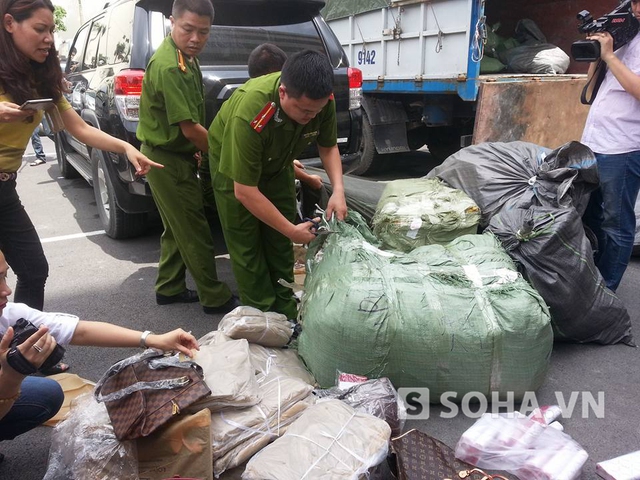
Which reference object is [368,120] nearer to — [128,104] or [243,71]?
[243,71]

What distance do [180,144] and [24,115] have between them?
860 mm

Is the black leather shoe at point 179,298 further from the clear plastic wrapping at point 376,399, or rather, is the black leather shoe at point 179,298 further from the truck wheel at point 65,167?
the truck wheel at point 65,167

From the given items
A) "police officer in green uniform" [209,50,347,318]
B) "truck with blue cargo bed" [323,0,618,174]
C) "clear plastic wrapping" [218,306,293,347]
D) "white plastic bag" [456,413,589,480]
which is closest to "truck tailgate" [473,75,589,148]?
"truck with blue cargo bed" [323,0,618,174]

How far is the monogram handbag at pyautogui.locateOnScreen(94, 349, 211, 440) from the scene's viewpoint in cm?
160

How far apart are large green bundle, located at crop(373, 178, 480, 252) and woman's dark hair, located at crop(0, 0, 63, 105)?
1753mm

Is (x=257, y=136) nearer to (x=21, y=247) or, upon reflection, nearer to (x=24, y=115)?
(x=24, y=115)

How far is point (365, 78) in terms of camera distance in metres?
6.06

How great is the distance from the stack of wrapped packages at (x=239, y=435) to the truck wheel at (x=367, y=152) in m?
4.41

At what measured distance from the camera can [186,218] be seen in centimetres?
284

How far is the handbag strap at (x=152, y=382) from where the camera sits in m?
1.66

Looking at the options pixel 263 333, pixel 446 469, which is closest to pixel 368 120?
pixel 263 333

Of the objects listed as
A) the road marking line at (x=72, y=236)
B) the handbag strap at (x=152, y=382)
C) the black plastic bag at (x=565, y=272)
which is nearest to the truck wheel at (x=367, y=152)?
the road marking line at (x=72, y=236)

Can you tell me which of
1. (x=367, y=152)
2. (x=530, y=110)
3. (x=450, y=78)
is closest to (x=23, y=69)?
(x=450, y=78)

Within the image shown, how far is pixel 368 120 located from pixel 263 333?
4273 mm
